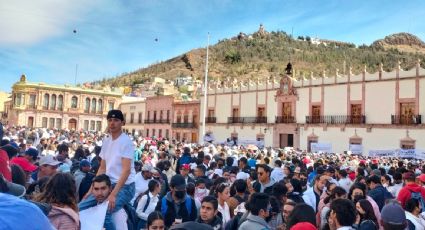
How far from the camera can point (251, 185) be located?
6750 millimetres

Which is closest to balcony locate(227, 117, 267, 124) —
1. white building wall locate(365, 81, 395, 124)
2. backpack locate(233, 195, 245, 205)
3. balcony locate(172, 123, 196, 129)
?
balcony locate(172, 123, 196, 129)

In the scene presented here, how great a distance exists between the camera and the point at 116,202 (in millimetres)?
3977

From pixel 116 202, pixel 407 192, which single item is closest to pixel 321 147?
pixel 407 192

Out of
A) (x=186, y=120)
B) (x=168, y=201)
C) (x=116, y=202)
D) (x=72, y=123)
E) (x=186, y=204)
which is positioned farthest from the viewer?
(x=72, y=123)

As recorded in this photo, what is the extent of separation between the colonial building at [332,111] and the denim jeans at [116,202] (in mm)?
26791

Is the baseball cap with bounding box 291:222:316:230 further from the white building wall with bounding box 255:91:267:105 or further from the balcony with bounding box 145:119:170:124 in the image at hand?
the balcony with bounding box 145:119:170:124

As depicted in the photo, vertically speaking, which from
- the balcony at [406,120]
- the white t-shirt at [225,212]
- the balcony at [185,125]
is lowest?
the white t-shirt at [225,212]

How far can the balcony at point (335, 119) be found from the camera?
30420 mm

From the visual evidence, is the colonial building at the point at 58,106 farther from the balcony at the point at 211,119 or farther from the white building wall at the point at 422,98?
the white building wall at the point at 422,98

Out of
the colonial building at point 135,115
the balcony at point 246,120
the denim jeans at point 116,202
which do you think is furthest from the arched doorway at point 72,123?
the denim jeans at point 116,202

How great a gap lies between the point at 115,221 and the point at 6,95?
94969 millimetres

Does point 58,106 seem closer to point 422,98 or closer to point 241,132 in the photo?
point 241,132

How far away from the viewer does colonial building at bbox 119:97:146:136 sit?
55.3 m

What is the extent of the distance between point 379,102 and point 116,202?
28859mm
